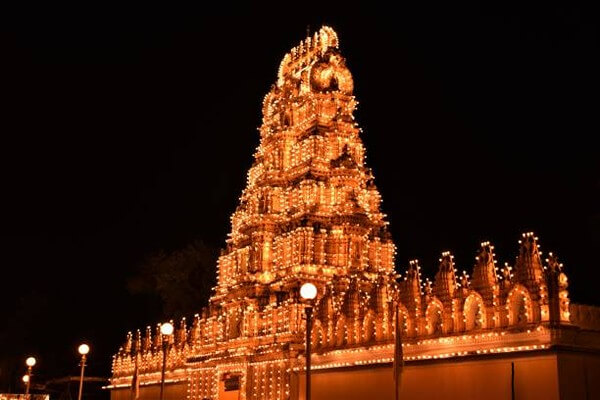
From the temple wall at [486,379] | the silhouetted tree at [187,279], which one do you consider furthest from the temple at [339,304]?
the silhouetted tree at [187,279]

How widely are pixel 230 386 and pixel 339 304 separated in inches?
315

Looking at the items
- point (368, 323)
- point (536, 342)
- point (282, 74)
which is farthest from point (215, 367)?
point (536, 342)

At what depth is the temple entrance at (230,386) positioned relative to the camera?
113ft

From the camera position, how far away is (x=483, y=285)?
2305 centimetres

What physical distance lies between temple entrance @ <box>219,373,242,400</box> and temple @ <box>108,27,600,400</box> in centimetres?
6

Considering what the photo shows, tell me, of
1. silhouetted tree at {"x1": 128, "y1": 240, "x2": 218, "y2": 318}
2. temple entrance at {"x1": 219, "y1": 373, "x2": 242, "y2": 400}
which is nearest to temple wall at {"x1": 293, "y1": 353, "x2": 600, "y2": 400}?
temple entrance at {"x1": 219, "y1": 373, "x2": 242, "y2": 400}

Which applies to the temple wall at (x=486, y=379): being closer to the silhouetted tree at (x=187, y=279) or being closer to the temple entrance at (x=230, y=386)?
the temple entrance at (x=230, y=386)

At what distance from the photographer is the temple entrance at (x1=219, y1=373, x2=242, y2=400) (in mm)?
34562

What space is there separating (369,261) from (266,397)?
7.51m

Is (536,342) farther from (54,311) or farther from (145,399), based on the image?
(54,311)

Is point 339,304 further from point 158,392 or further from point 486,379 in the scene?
point 158,392

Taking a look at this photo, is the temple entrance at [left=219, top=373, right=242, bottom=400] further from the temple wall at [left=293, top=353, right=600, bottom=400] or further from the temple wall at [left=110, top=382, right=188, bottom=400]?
the temple wall at [left=293, top=353, right=600, bottom=400]

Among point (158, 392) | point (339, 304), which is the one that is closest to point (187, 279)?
point (158, 392)

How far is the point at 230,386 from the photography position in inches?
1380
